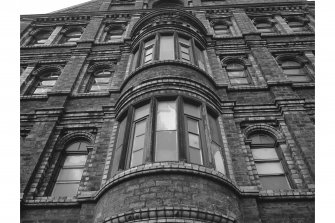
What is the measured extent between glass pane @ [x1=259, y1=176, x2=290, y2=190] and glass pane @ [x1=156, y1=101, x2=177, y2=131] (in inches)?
114

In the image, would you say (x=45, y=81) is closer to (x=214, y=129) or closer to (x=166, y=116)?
(x=166, y=116)

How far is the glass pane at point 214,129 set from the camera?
8132 mm

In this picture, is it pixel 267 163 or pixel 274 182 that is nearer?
pixel 274 182

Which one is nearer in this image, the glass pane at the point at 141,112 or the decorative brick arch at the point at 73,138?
the glass pane at the point at 141,112

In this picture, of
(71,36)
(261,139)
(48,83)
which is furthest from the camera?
(71,36)

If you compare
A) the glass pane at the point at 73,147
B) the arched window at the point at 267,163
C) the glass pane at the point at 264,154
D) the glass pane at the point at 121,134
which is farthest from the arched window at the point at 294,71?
the glass pane at the point at 73,147

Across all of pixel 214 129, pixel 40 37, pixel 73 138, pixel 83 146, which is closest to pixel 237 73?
pixel 214 129

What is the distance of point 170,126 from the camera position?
7.62 meters

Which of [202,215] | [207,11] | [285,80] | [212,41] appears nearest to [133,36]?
[212,41]

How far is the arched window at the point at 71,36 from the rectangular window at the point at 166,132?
8854 millimetres

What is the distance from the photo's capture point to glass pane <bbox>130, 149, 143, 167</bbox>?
23.0ft

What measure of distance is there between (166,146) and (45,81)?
7.58 metres

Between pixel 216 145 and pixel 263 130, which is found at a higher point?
pixel 263 130

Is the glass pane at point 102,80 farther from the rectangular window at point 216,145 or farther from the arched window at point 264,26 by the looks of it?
the arched window at point 264,26
